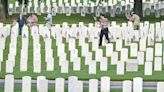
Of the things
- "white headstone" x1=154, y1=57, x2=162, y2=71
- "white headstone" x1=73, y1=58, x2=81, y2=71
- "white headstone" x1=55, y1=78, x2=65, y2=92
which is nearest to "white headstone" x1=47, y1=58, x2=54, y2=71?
"white headstone" x1=73, y1=58, x2=81, y2=71

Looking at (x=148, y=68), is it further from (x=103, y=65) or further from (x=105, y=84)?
(x=105, y=84)

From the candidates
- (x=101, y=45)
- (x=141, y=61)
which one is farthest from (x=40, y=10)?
(x=141, y=61)

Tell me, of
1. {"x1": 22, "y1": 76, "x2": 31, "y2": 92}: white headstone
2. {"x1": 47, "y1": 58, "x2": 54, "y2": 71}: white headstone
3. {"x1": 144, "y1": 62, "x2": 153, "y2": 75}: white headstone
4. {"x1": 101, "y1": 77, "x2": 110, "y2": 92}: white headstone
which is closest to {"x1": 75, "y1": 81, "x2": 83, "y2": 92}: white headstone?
{"x1": 101, "y1": 77, "x2": 110, "y2": 92}: white headstone

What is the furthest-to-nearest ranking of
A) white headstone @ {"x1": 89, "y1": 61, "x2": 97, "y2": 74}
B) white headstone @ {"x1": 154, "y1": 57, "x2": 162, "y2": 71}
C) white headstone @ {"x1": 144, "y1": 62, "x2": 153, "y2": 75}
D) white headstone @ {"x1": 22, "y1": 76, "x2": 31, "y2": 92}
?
white headstone @ {"x1": 154, "y1": 57, "x2": 162, "y2": 71}, white headstone @ {"x1": 89, "y1": 61, "x2": 97, "y2": 74}, white headstone @ {"x1": 144, "y1": 62, "x2": 153, "y2": 75}, white headstone @ {"x1": 22, "y1": 76, "x2": 31, "y2": 92}

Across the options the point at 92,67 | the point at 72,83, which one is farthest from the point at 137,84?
the point at 92,67

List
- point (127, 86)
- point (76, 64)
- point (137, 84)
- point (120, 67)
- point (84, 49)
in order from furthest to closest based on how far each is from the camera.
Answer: point (84, 49), point (76, 64), point (120, 67), point (137, 84), point (127, 86)

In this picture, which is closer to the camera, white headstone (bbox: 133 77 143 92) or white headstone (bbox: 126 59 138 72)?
white headstone (bbox: 133 77 143 92)

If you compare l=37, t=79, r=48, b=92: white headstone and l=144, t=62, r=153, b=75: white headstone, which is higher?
l=37, t=79, r=48, b=92: white headstone

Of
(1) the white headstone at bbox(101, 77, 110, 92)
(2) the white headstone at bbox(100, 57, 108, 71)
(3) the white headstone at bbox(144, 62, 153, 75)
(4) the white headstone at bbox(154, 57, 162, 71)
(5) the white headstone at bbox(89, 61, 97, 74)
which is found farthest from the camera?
(4) the white headstone at bbox(154, 57, 162, 71)

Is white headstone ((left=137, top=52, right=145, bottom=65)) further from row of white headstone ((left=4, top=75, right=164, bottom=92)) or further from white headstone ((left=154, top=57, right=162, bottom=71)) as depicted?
row of white headstone ((left=4, top=75, right=164, bottom=92))

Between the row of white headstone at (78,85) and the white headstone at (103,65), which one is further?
the white headstone at (103,65)

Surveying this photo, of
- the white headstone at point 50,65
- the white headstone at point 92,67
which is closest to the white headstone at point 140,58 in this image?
the white headstone at point 92,67

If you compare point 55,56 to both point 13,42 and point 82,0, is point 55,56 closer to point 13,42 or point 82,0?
point 13,42

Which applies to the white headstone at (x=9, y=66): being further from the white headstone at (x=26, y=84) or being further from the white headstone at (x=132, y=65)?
the white headstone at (x=132, y=65)
